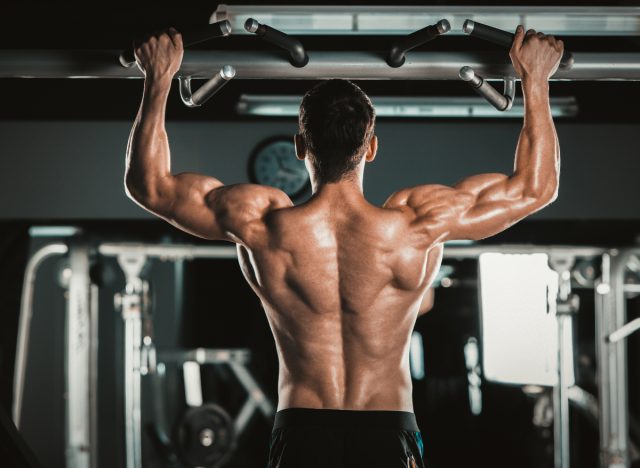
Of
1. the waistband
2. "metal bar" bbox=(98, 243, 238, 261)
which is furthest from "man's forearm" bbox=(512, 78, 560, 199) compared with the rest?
"metal bar" bbox=(98, 243, 238, 261)

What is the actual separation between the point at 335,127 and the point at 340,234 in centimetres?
24

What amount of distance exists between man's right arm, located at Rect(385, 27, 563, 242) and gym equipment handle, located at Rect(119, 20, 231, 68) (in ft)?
1.92

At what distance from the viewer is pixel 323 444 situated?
5.70 feet

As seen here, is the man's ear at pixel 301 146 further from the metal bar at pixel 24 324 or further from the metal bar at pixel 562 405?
the metal bar at pixel 24 324

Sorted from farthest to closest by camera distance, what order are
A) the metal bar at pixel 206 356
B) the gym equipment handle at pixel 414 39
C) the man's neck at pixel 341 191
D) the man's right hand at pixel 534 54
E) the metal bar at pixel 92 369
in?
the metal bar at pixel 206 356, the metal bar at pixel 92 369, the man's neck at pixel 341 191, the man's right hand at pixel 534 54, the gym equipment handle at pixel 414 39

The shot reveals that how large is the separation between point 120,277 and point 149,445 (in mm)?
1385

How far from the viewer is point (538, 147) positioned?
171cm

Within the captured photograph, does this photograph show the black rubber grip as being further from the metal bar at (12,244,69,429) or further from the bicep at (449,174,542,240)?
the metal bar at (12,244,69,429)

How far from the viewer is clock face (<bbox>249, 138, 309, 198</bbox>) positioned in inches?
209

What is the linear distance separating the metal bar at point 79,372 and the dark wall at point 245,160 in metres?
0.67

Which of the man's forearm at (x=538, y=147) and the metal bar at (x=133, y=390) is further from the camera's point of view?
the metal bar at (x=133, y=390)

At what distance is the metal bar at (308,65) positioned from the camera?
174cm

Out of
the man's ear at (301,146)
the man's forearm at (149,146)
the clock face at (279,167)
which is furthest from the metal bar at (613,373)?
the man's forearm at (149,146)

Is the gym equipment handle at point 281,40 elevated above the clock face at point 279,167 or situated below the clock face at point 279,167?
below
